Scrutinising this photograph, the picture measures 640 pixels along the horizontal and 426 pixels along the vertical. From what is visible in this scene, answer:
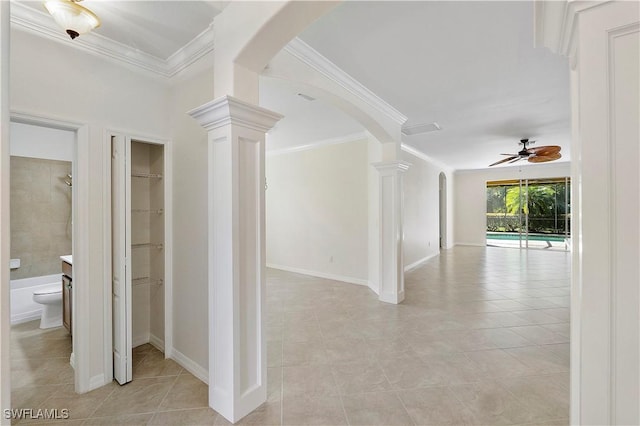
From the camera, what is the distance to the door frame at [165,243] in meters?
2.13

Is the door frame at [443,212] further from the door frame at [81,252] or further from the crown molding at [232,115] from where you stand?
the door frame at [81,252]

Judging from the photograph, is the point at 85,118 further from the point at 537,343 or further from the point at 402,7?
the point at 537,343

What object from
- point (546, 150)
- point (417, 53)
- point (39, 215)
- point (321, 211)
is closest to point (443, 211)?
point (546, 150)

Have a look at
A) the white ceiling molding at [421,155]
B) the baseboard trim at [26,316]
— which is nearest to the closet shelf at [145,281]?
the baseboard trim at [26,316]

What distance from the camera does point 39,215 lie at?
148 inches

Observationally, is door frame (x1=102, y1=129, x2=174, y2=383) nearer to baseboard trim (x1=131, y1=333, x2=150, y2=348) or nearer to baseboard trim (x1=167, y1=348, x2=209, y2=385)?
baseboard trim (x1=167, y1=348, x2=209, y2=385)

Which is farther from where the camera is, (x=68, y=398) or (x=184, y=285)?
(x=184, y=285)

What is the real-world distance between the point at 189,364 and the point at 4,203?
2.05 metres

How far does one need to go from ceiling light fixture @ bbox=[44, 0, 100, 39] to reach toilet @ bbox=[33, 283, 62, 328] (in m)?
3.05

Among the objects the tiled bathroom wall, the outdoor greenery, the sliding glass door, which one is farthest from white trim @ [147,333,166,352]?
the outdoor greenery

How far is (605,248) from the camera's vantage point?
2.27 ft

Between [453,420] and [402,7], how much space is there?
2847mm

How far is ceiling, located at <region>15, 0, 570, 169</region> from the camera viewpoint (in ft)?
6.00

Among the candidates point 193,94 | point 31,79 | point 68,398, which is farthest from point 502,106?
point 68,398
